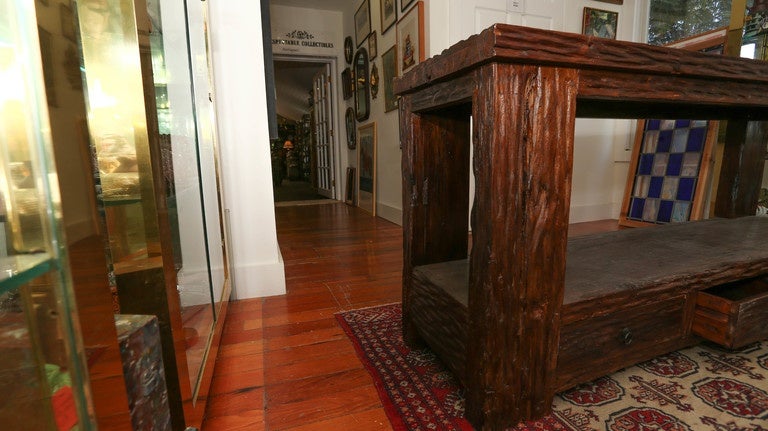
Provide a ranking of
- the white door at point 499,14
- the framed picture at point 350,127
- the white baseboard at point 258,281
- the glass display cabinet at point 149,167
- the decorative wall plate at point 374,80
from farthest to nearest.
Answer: the framed picture at point 350,127 < the decorative wall plate at point 374,80 < the white door at point 499,14 < the white baseboard at point 258,281 < the glass display cabinet at point 149,167

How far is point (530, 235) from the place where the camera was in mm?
717

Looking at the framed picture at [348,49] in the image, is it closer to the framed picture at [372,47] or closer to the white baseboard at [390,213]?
the framed picture at [372,47]

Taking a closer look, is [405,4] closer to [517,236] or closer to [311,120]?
[517,236]

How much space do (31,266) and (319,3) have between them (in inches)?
201

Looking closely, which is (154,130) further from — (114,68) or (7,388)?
(7,388)

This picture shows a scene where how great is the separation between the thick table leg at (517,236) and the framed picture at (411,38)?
6.79 ft

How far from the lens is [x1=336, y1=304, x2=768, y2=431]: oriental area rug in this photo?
786 millimetres

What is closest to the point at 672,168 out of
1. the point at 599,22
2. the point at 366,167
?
the point at 599,22

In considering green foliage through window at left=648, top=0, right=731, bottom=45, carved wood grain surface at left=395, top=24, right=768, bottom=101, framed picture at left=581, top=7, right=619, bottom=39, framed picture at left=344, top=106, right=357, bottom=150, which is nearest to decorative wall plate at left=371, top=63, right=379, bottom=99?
framed picture at left=344, top=106, right=357, bottom=150

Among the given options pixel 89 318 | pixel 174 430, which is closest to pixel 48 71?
pixel 89 318

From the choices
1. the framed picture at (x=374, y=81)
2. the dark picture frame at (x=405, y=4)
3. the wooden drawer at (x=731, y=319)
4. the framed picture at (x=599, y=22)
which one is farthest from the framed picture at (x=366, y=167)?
the wooden drawer at (x=731, y=319)

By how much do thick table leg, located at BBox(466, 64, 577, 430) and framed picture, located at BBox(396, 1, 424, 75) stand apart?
2.07 metres

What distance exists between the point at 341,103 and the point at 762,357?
468 centimetres

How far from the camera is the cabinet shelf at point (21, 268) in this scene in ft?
0.89
